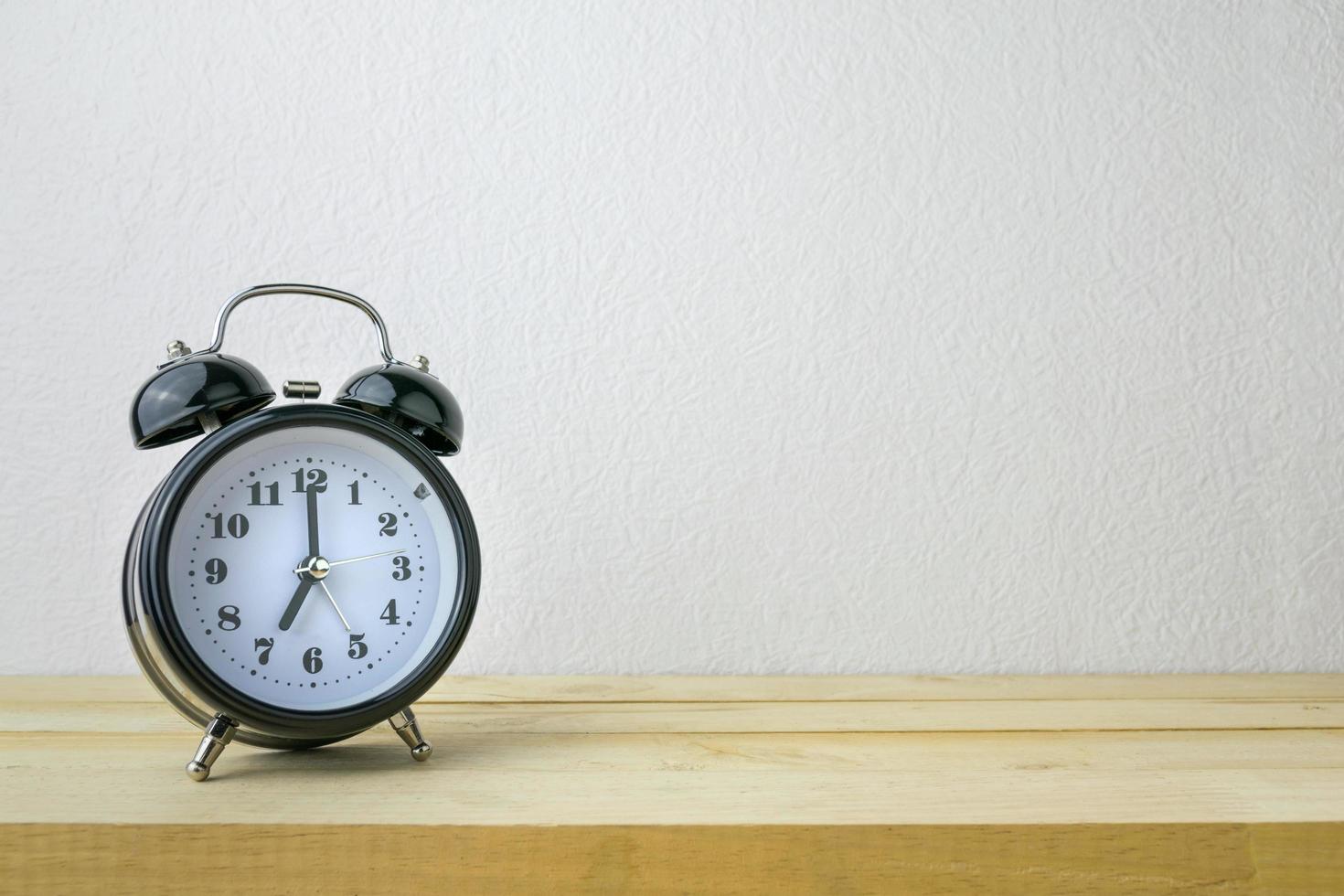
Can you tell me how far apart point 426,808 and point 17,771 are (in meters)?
0.28

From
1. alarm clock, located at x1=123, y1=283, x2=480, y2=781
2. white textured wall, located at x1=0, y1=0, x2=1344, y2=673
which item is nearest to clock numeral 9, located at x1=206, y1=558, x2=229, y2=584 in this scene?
alarm clock, located at x1=123, y1=283, x2=480, y2=781

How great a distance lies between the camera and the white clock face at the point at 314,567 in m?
0.61

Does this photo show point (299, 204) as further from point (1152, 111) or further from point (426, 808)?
point (1152, 111)

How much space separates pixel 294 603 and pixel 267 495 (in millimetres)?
73

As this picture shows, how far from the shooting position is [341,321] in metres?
0.99

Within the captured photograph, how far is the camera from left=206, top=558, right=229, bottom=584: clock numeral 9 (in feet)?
2.01

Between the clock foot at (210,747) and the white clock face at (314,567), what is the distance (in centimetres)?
2

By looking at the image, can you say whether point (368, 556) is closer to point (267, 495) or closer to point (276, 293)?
point (267, 495)

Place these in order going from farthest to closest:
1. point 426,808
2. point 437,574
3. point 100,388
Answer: point 100,388, point 437,574, point 426,808

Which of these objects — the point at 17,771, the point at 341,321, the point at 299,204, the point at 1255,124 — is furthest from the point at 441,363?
the point at 1255,124

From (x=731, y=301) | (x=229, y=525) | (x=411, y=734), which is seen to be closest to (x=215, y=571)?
(x=229, y=525)

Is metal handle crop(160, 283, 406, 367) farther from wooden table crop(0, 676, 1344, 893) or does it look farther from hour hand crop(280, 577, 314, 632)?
wooden table crop(0, 676, 1344, 893)

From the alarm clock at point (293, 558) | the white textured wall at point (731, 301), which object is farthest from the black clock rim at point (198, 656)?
the white textured wall at point (731, 301)

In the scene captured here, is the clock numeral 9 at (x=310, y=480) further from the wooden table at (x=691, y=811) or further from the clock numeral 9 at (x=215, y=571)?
the wooden table at (x=691, y=811)
